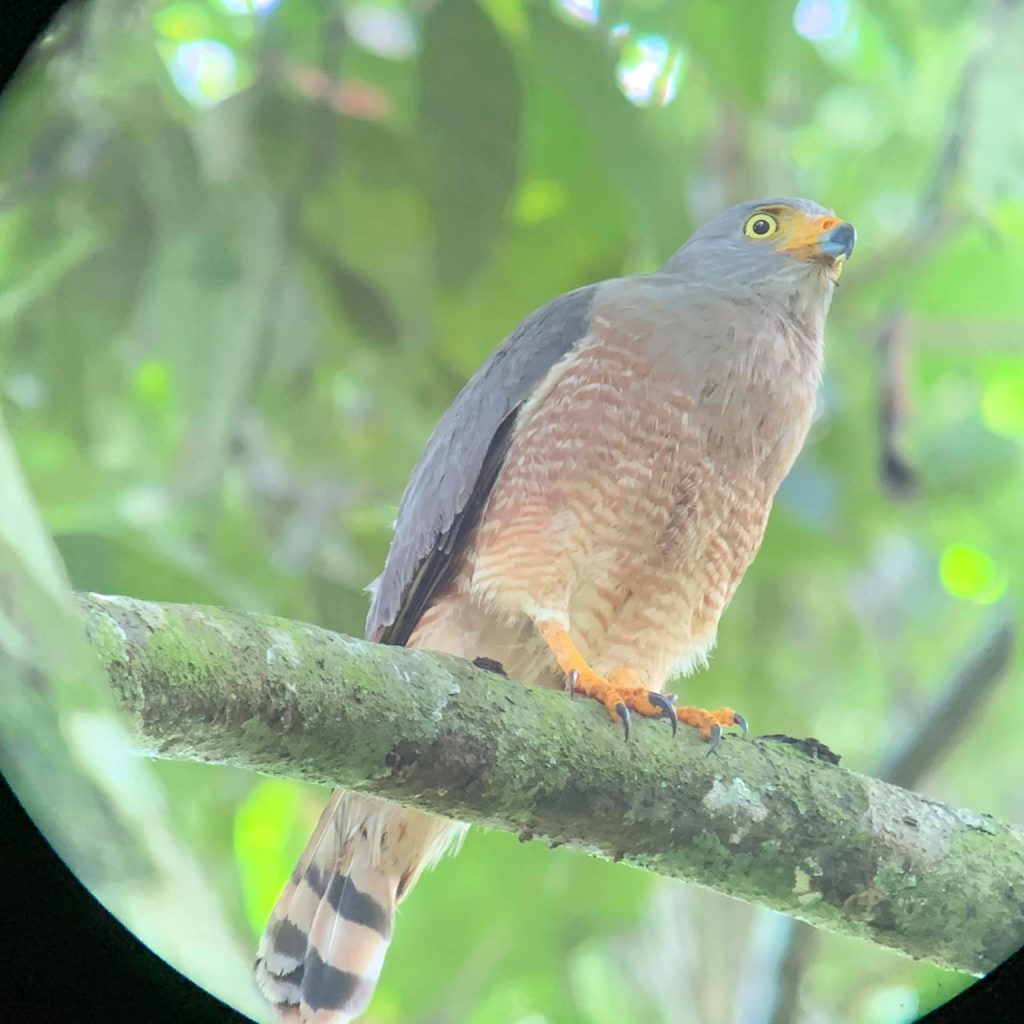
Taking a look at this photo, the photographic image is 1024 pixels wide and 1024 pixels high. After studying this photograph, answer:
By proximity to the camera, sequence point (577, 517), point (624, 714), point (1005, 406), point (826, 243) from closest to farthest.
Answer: point (624, 714)
point (577, 517)
point (826, 243)
point (1005, 406)

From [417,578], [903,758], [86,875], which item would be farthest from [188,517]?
[86,875]

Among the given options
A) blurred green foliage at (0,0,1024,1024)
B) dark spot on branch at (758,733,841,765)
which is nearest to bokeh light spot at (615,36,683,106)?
blurred green foliage at (0,0,1024,1024)

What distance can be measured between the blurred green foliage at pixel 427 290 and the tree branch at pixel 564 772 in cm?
16

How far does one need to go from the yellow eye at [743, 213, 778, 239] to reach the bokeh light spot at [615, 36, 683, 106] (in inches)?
12.5

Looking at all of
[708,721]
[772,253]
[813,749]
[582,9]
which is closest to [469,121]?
[582,9]

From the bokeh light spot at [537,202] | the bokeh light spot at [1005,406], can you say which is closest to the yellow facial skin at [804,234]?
the bokeh light spot at [537,202]

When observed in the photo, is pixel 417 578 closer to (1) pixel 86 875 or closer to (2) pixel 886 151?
(1) pixel 86 875

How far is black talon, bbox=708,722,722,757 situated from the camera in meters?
2.06

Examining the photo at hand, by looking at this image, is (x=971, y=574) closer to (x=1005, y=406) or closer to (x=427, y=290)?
(x=1005, y=406)

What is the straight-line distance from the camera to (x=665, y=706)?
6.96ft

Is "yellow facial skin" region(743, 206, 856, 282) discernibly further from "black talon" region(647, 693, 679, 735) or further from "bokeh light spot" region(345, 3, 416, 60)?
"black talon" region(647, 693, 679, 735)

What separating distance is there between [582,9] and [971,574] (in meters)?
2.02

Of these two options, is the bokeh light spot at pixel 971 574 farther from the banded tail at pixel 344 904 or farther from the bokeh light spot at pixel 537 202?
the banded tail at pixel 344 904

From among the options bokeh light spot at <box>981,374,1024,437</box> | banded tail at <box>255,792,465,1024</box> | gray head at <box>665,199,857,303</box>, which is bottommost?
banded tail at <box>255,792,465,1024</box>
